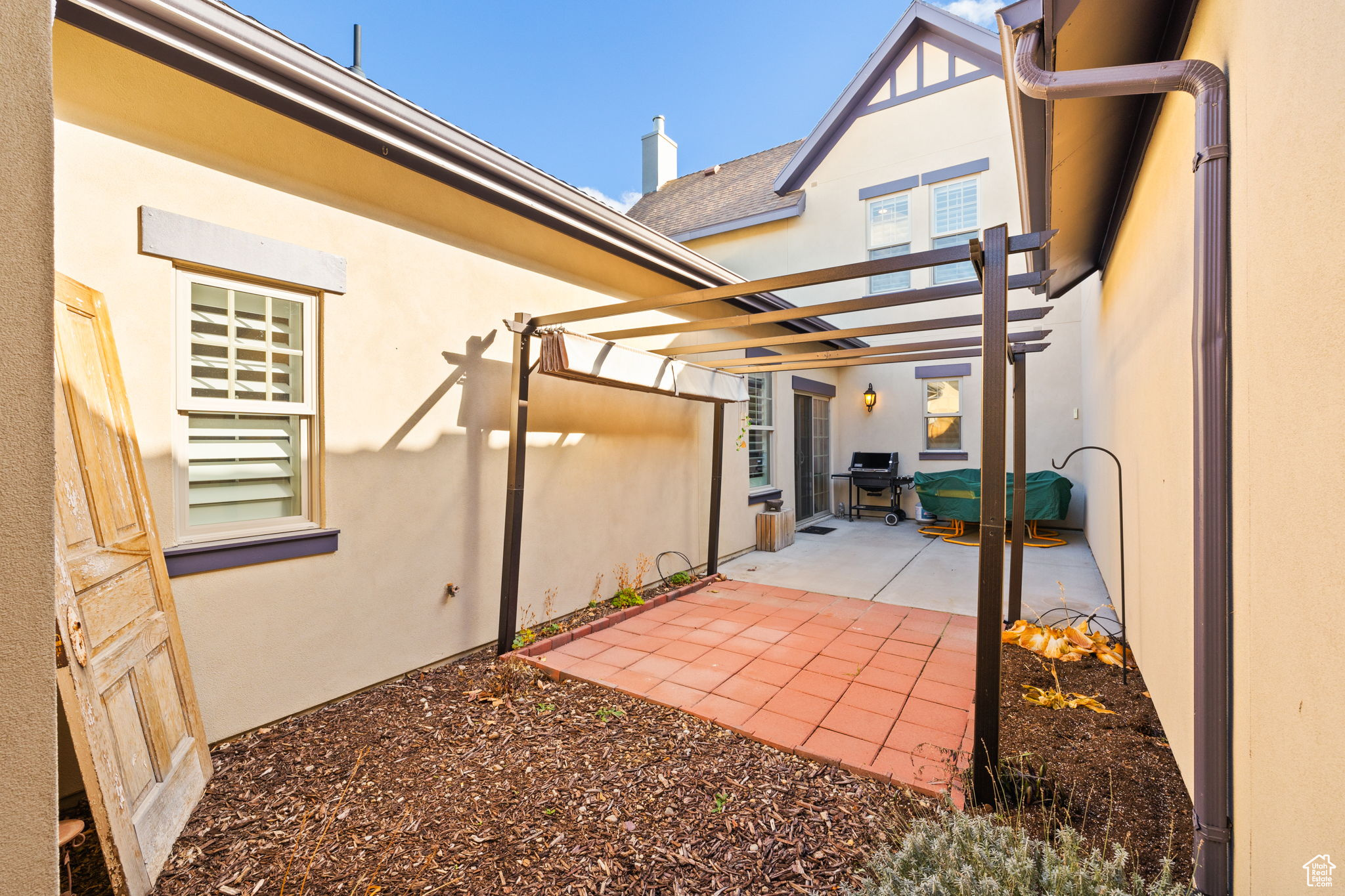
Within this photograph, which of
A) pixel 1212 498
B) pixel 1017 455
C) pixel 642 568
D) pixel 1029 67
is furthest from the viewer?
pixel 642 568

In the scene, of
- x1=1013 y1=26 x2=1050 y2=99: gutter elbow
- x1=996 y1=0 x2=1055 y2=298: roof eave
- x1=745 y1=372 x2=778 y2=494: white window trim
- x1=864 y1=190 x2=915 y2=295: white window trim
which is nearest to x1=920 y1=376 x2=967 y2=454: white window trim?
x1=864 y1=190 x2=915 y2=295: white window trim

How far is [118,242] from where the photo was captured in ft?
8.36

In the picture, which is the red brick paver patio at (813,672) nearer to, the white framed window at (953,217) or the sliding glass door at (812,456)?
the sliding glass door at (812,456)

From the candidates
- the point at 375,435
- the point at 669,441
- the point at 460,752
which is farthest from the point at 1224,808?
the point at 669,441

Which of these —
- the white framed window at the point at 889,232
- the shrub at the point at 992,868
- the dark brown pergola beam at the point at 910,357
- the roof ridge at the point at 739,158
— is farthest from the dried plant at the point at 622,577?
the roof ridge at the point at 739,158

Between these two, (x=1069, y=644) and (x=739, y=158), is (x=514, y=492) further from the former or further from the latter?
(x=739, y=158)

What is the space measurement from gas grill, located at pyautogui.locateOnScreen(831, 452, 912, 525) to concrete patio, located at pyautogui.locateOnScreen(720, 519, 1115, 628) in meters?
1.12

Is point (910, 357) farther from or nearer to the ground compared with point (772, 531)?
farther from the ground

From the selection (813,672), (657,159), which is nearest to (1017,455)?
(813,672)

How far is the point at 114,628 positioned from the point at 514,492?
219 cm

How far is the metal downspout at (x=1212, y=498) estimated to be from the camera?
166 centimetres

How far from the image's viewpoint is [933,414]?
1027 cm

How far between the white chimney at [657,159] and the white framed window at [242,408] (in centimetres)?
1267

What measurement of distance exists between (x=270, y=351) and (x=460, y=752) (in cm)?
238
